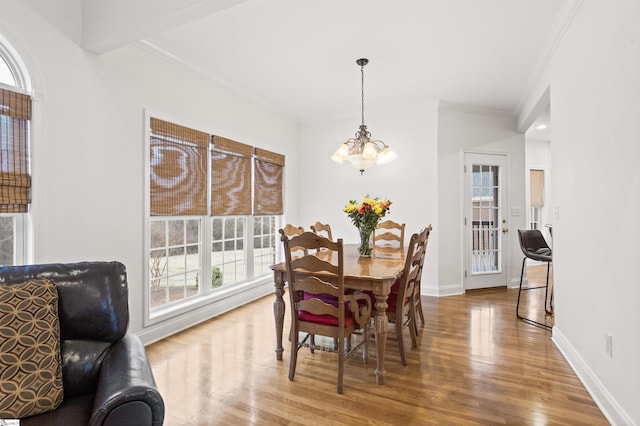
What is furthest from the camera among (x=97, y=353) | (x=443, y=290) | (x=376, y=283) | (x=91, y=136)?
(x=443, y=290)

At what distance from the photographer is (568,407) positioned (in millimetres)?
2055

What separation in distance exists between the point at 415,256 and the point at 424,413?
3.49ft

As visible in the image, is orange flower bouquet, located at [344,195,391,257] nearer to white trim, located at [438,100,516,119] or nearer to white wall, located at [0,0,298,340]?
white wall, located at [0,0,298,340]

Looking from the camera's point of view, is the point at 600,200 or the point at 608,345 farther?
the point at 600,200

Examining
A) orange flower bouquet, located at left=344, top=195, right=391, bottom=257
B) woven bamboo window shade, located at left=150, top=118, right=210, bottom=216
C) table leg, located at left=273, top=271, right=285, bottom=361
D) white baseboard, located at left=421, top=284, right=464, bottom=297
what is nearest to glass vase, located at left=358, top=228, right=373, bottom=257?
orange flower bouquet, located at left=344, top=195, right=391, bottom=257

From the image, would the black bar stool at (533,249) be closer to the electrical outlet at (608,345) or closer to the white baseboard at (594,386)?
the white baseboard at (594,386)

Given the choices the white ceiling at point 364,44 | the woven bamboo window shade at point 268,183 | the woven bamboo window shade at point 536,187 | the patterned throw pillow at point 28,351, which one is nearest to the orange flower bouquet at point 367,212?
the white ceiling at point 364,44

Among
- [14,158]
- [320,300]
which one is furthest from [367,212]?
[14,158]

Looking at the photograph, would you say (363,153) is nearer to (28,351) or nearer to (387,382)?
(387,382)

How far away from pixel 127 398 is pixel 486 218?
17.0 feet

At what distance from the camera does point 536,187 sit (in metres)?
7.07

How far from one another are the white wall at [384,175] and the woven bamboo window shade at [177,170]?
83.8 inches

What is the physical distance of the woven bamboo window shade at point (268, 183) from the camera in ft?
15.1

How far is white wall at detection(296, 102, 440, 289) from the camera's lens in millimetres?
4816
